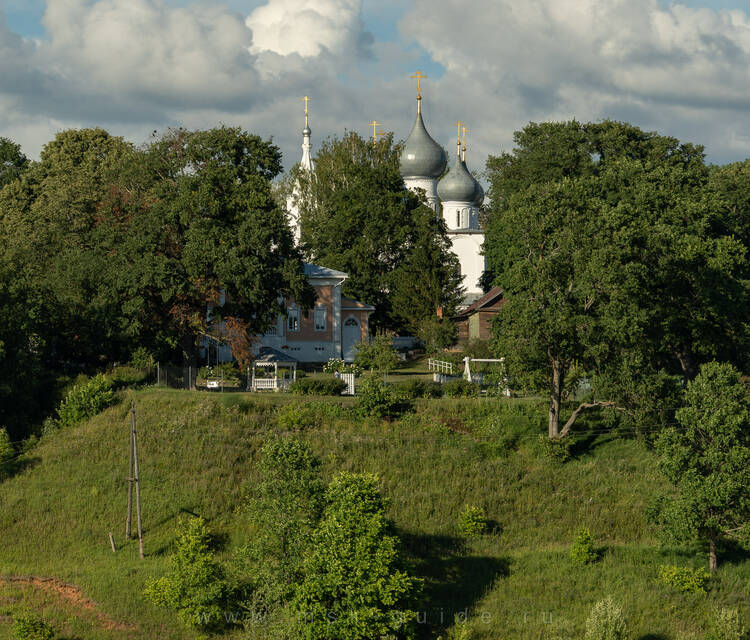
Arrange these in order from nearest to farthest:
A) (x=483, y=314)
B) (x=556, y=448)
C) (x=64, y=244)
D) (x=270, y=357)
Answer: (x=556, y=448) < (x=270, y=357) < (x=64, y=244) < (x=483, y=314)

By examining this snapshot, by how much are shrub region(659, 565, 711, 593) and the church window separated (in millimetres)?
32203

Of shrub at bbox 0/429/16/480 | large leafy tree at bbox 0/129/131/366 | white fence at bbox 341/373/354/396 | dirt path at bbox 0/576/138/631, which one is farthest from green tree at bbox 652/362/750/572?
large leafy tree at bbox 0/129/131/366

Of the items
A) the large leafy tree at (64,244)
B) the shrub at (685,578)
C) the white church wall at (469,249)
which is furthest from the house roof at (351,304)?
the shrub at (685,578)

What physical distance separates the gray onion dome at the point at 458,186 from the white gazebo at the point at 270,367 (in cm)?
3595

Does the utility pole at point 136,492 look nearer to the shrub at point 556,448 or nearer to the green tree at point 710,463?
the shrub at point 556,448

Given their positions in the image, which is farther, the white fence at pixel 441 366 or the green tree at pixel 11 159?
the green tree at pixel 11 159

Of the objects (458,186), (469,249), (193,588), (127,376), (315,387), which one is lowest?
(193,588)

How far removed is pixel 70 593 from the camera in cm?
2858

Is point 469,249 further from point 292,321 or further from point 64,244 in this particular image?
point 64,244

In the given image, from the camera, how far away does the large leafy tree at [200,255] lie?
43.2 metres

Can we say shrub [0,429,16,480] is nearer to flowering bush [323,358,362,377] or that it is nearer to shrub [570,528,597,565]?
flowering bush [323,358,362,377]

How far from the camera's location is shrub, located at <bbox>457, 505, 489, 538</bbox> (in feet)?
108

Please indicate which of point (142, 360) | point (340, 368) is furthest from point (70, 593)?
point (340, 368)

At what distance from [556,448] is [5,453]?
20715mm
